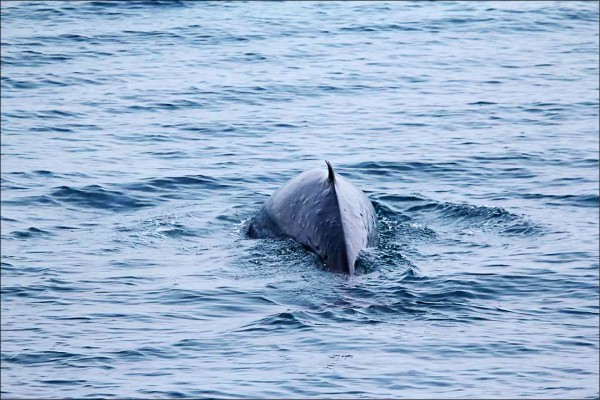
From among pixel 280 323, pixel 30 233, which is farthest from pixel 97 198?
pixel 280 323

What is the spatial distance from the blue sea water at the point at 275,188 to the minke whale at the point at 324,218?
0.19 metres

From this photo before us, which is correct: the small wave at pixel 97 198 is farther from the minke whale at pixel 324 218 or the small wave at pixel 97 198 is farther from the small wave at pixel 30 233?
the minke whale at pixel 324 218

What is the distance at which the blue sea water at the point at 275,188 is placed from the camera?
10000 mm

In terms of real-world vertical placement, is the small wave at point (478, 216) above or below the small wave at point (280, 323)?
below

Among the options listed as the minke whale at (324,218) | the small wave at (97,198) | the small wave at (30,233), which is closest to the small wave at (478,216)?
the minke whale at (324,218)

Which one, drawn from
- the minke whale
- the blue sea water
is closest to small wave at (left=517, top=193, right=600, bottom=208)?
the blue sea water

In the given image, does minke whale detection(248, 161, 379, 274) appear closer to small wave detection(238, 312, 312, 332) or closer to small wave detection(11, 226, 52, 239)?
A: small wave detection(238, 312, 312, 332)

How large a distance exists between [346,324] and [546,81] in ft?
54.1

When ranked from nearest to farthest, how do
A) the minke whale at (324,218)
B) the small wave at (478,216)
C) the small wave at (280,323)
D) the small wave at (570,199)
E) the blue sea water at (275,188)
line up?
the blue sea water at (275,188)
the small wave at (280,323)
the minke whale at (324,218)
the small wave at (478,216)
the small wave at (570,199)

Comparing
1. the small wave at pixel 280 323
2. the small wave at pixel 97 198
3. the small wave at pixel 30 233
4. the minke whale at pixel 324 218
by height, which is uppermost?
the minke whale at pixel 324 218

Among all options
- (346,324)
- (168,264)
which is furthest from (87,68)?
(346,324)

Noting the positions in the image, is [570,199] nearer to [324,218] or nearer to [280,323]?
[324,218]

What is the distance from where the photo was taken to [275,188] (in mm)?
17234

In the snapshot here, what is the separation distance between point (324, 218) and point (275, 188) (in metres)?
4.94
